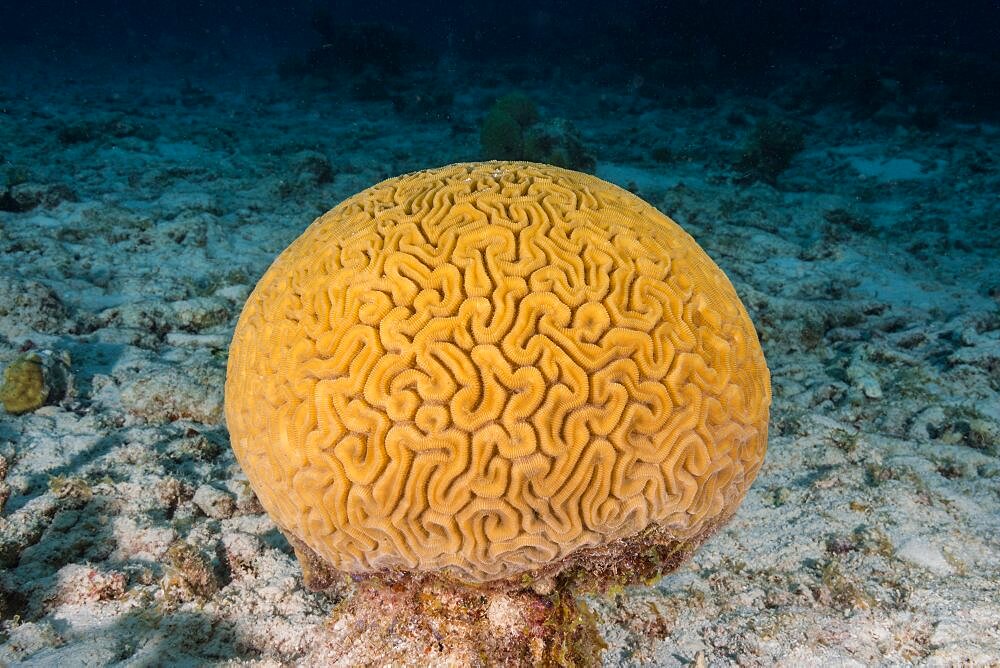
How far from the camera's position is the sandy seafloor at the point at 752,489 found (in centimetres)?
290

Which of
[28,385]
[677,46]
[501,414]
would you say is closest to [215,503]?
[28,385]

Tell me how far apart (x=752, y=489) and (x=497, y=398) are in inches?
90.4

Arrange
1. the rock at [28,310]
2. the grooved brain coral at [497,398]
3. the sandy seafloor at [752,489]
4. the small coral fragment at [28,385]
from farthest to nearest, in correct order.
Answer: the rock at [28,310] → the small coral fragment at [28,385] → the sandy seafloor at [752,489] → the grooved brain coral at [497,398]

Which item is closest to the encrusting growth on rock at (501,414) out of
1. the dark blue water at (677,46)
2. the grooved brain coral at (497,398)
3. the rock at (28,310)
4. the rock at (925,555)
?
the grooved brain coral at (497,398)

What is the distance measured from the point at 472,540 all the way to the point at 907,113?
1840 cm

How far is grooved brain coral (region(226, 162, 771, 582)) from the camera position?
2582 millimetres

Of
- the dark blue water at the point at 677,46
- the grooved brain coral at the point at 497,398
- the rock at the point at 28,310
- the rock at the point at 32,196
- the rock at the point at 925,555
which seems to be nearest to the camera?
the grooved brain coral at the point at 497,398

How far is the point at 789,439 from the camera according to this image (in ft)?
14.3

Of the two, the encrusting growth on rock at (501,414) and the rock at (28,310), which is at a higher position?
the encrusting growth on rock at (501,414)

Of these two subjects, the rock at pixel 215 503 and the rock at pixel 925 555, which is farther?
the rock at pixel 215 503

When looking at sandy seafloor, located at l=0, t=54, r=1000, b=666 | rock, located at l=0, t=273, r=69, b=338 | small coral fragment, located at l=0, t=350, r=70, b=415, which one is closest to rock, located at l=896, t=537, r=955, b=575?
sandy seafloor, located at l=0, t=54, r=1000, b=666

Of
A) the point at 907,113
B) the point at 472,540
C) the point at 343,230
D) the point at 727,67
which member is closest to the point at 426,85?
the point at 727,67

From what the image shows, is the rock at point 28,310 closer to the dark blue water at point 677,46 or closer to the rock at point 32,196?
the rock at point 32,196

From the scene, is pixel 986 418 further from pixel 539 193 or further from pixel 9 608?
pixel 9 608
